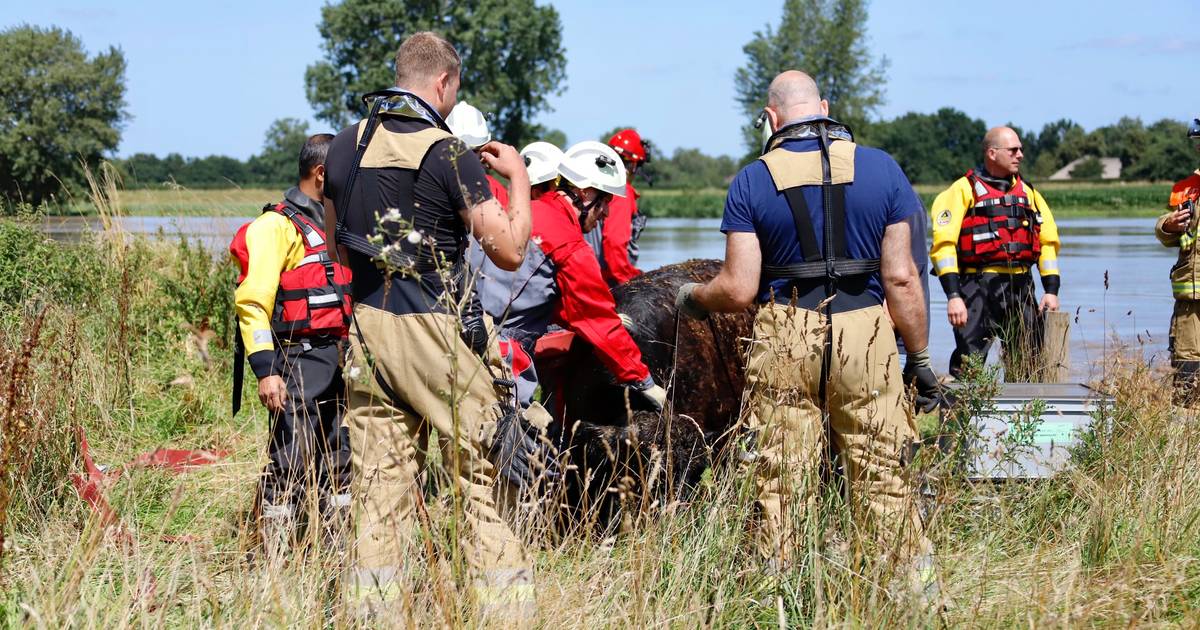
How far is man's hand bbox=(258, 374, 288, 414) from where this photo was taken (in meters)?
4.16

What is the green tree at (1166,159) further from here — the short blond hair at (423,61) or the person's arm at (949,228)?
the short blond hair at (423,61)

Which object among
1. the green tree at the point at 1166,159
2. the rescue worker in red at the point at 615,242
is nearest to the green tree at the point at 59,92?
the rescue worker in red at the point at 615,242

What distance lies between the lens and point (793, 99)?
3879mm

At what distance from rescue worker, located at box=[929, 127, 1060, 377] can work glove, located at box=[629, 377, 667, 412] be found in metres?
3.24

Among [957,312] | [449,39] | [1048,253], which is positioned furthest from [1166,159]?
[957,312]

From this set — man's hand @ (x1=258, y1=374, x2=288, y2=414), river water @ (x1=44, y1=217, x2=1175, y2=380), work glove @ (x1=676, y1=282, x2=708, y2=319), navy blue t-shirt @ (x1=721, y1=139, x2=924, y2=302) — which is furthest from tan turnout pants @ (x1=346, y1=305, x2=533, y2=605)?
river water @ (x1=44, y1=217, x2=1175, y2=380)

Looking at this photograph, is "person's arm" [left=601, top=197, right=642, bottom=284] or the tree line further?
the tree line

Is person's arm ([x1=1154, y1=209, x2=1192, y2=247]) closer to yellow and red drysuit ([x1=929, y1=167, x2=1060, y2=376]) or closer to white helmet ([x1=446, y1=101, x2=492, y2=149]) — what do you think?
yellow and red drysuit ([x1=929, y1=167, x2=1060, y2=376])

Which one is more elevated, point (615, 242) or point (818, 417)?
point (615, 242)

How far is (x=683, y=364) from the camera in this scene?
4.77 meters

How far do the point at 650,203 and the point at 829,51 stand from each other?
24.6 meters

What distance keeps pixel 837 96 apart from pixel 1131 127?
200ft

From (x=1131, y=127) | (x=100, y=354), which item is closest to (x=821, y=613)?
(x=100, y=354)

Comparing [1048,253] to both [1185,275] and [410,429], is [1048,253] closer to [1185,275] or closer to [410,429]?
[1185,275]
